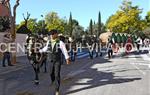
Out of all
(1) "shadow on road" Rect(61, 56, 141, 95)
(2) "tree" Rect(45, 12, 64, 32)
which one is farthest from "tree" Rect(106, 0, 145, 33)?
(1) "shadow on road" Rect(61, 56, 141, 95)

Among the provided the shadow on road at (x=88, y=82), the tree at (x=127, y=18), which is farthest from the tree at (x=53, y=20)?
the shadow on road at (x=88, y=82)

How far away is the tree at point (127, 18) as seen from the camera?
8388 cm

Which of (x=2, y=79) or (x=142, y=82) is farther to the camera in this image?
(x=2, y=79)

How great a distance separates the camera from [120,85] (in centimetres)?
1330

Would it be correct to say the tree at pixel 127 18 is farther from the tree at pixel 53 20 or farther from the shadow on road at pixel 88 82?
the shadow on road at pixel 88 82

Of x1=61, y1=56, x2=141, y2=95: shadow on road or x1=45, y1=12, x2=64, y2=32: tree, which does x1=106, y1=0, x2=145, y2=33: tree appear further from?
x1=61, y1=56, x2=141, y2=95: shadow on road

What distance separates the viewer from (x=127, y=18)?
Result: 84000 millimetres

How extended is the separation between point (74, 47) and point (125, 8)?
58905mm

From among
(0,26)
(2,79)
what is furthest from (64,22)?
(2,79)

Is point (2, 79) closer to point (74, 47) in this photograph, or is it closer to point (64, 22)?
point (74, 47)

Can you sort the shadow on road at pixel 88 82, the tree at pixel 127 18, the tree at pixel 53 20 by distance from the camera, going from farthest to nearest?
the tree at pixel 53 20 → the tree at pixel 127 18 → the shadow on road at pixel 88 82

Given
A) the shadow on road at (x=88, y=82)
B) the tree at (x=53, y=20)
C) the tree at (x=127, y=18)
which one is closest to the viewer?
A: the shadow on road at (x=88, y=82)

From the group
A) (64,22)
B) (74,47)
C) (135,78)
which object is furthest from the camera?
(64,22)

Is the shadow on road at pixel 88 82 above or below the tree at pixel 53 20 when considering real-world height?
below
